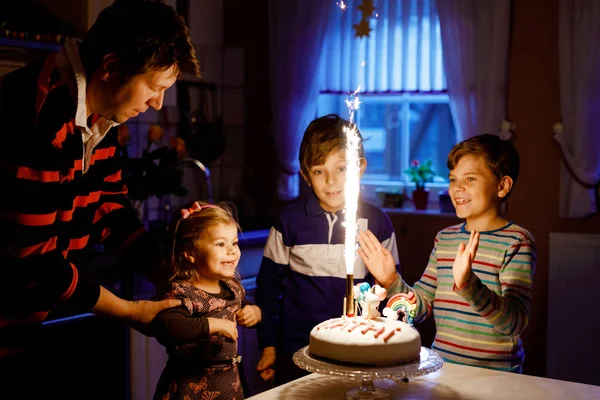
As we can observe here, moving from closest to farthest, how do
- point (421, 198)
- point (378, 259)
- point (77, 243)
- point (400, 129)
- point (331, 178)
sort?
point (77, 243), point (378, 259), point (331, 178), point (421, 198), point (400, 129)

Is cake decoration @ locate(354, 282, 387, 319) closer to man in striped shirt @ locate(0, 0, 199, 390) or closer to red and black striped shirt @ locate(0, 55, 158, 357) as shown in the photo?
man in striped shirt @ locate(0, 0, 199, 390)

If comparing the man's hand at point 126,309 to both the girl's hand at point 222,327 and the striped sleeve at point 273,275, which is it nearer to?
the girl's hand at point 222,327

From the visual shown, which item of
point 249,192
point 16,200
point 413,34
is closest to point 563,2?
point 413,34

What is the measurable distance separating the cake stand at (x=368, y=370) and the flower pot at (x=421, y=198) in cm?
263

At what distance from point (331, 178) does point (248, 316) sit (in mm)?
554

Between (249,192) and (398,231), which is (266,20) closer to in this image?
(249,192)

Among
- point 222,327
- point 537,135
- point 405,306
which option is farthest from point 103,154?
point 537,135

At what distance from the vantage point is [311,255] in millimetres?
2338

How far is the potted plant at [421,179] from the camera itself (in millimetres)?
4211

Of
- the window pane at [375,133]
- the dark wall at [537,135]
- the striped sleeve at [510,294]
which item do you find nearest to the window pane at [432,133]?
the window pane at [375,133]

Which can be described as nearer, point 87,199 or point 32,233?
point 32,233

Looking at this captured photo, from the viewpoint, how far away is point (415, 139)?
4.45 meters

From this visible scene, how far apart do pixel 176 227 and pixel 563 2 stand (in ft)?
8.36

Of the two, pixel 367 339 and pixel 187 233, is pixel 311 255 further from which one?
pixel 367 339
